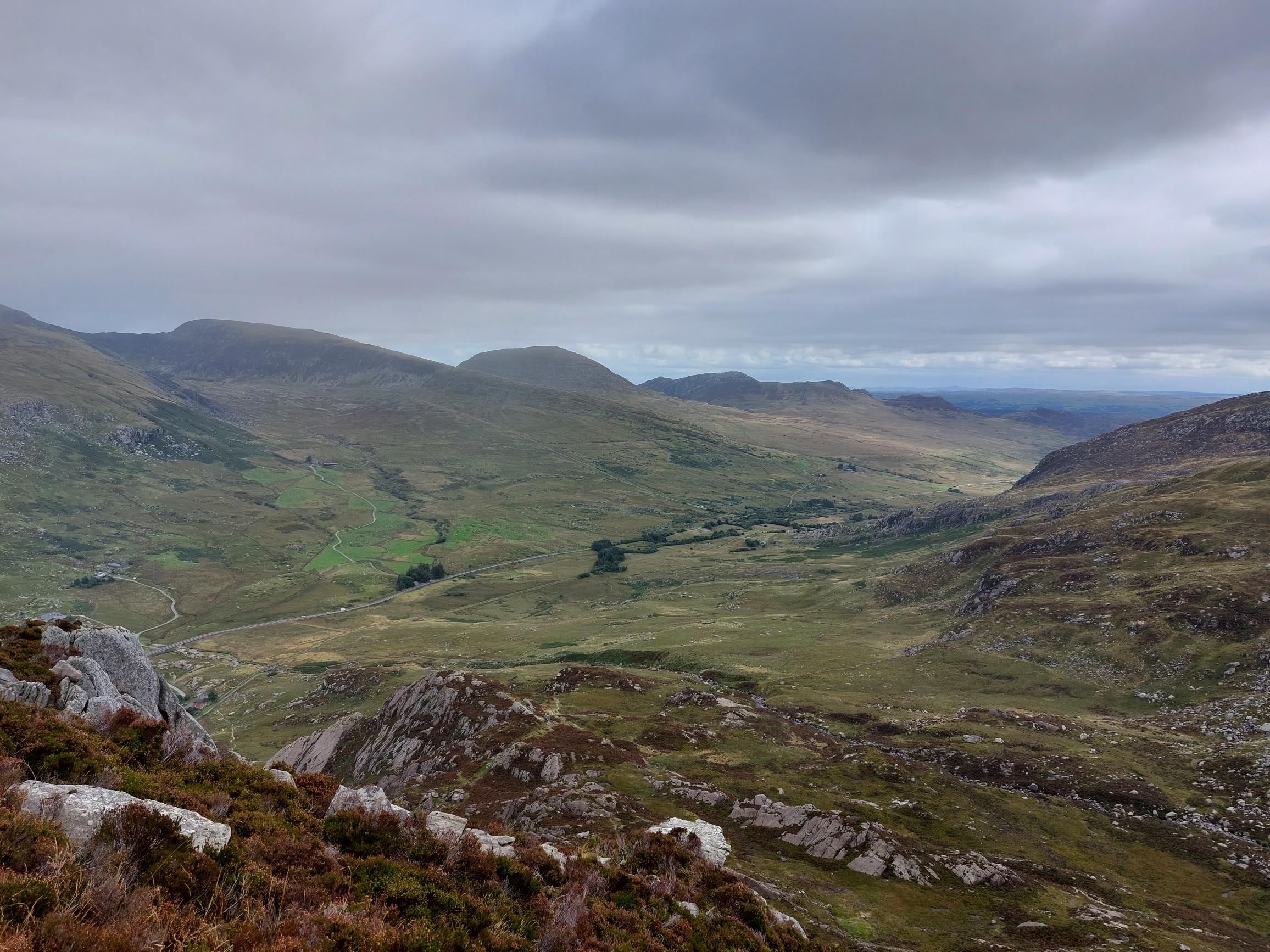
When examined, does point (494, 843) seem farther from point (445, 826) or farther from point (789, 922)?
point (789, 922)

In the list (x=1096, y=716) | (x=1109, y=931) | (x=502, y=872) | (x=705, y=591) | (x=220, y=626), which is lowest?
(x=220, y=626)

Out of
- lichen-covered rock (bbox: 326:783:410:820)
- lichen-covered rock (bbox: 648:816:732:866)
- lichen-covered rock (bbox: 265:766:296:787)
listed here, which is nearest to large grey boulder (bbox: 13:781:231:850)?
lichen-covered rock (bbox: 326:783:410:820)

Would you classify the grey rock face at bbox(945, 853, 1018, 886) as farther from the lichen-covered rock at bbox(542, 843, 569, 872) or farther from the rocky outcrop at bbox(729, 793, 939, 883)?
the lichen-covered rock at bbox(542, 843, 569, 872)

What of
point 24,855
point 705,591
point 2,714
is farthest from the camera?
point 705,591

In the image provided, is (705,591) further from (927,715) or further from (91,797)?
(91,797)

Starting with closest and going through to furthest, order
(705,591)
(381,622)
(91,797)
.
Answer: (91,797) → (381,622) → (705,591)

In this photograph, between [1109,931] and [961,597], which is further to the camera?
[961,597]

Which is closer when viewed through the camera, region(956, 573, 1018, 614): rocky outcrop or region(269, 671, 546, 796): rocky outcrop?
region(269, 671, 546, 796): rocky outcrop

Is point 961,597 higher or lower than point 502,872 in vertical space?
lower

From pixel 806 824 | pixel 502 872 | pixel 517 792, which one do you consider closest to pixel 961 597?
pixel 806 824
